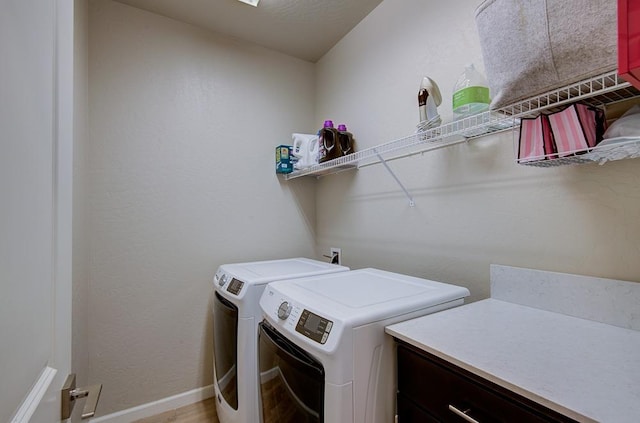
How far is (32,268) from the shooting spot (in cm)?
52

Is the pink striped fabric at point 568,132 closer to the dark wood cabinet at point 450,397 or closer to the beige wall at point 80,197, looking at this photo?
the dark wood cabinet at point 450,397

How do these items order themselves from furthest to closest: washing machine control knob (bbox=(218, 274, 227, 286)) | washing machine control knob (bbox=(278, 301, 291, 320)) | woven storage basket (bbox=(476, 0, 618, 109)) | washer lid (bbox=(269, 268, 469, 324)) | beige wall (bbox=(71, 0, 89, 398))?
washing machine control knob (bbox=(218, 274, 227, 286))
beige wall (bbox=(71, 0, 89, 398))
washing machine control knob (bbox=(278, 301, 291, 320))
washer lid (bbox=(269, 268, 469, 324))
woven storage basket (bbox=(476, 0, 618, 109))

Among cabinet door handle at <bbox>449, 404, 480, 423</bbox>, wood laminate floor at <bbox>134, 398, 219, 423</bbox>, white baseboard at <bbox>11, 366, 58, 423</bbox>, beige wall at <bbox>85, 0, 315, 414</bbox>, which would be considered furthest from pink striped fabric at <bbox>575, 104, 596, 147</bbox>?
wood laminate floor at <bbox>134, 398, 219, 423</bbox>

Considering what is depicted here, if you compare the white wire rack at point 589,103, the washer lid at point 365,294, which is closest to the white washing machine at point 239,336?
the washer lid at point 365,294

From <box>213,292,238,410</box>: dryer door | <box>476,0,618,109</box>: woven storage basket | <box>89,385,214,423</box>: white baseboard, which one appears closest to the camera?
<box>476,0,618,109</box>: woven storage basket

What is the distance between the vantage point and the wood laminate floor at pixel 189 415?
1.92 m

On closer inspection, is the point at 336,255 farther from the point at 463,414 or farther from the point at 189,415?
the point at 463,414

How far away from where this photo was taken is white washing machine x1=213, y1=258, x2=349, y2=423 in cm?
150

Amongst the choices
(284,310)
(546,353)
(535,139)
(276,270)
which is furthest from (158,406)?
(535,139)

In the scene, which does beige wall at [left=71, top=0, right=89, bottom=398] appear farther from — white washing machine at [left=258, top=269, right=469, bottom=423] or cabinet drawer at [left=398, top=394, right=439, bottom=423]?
cabinet drawer at [left=398, top=394, right=439, bottom=423]

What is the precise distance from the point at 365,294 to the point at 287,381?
1.47ft

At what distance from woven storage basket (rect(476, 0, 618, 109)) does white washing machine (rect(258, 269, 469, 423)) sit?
79 cm

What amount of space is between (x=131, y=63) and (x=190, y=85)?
1.22 ft

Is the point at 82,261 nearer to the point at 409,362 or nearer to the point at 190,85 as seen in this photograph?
the point at 190,85
